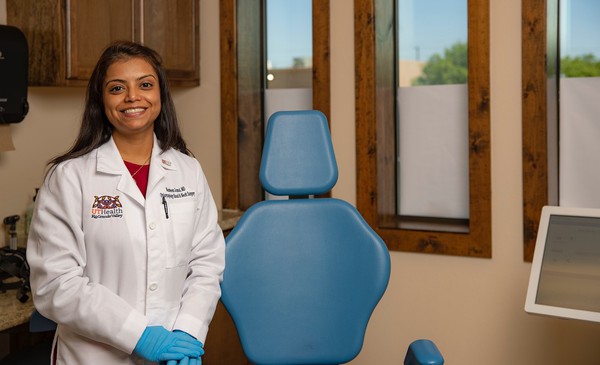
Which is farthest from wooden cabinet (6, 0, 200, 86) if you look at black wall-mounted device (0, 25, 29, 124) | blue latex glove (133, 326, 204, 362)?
blue latex glove (133, 326, 204, 362)

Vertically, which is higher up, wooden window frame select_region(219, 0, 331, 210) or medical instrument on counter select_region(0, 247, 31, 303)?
wooden window frame select_region(219, 0, 331, 210)

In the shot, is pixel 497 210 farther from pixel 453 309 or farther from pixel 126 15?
pixel 126 15

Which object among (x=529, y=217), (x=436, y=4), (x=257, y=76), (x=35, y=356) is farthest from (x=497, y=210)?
(x=35, y=356)

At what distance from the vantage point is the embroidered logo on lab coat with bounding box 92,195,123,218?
1.58m

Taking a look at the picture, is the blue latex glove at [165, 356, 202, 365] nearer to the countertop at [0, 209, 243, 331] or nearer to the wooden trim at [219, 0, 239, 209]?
the countertop at [0, 209, 243, 331]

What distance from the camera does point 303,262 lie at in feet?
6.49

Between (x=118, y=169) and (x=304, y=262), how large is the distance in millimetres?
627

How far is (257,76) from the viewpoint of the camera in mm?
3115

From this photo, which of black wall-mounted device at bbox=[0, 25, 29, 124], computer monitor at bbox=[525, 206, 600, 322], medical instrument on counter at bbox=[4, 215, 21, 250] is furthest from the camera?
medical instrument on counter at bbox=[4, 215, 21, 250]

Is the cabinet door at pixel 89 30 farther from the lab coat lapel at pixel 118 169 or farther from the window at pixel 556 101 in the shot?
the window at pixel 556 101

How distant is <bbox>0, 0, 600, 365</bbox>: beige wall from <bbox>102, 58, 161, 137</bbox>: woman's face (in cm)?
113

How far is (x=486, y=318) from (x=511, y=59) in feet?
3.23

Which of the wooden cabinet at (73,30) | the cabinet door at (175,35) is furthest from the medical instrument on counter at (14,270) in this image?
the cabinet door at (175,35)

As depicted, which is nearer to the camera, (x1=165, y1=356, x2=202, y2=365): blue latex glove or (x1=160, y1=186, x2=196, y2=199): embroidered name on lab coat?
(x1=165, y1=356, x2=202, y2=365): blue latex glove
